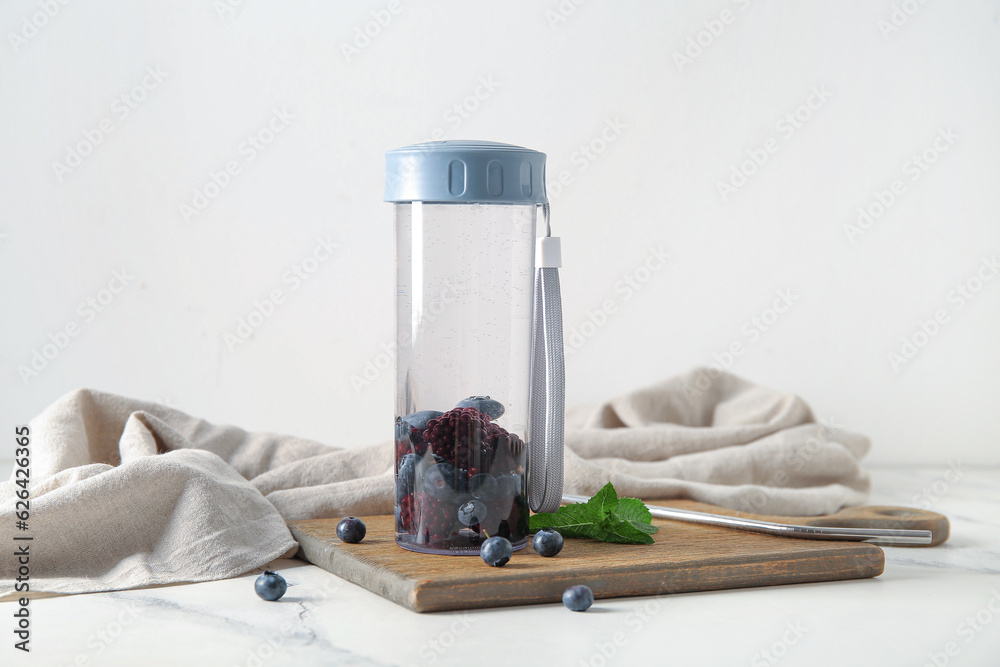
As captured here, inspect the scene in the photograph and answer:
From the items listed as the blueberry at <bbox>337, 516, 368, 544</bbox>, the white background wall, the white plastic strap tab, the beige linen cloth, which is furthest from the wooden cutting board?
the white background wall

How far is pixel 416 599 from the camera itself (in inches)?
35.9

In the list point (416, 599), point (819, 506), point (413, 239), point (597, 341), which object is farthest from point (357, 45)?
point (416, 599)

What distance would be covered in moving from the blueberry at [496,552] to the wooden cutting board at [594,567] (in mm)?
10

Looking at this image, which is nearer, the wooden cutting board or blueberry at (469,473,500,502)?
the wooden cutting board

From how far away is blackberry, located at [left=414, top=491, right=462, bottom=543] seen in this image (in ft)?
3.41

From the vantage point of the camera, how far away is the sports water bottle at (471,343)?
40.7 inches

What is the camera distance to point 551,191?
213cm

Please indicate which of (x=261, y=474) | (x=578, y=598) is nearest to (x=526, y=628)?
(x=578, y=598)

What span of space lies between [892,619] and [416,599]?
17.4 inches

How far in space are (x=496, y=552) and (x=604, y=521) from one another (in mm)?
192

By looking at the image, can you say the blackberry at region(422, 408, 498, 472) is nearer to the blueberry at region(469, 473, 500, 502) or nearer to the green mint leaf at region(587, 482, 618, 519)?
the blueberry at region(469, 473, 500, 502)

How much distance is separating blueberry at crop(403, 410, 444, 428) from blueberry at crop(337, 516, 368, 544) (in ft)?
0.45

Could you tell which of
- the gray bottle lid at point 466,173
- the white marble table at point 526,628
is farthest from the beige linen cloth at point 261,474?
the gray bottle lid at point 466,173

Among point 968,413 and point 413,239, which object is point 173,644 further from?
point 968,413
